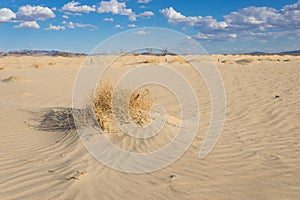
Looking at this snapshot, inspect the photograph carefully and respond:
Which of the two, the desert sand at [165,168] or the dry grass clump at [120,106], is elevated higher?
the dry grass clump at [120,106]

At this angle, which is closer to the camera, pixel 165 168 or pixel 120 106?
pixel 165 168

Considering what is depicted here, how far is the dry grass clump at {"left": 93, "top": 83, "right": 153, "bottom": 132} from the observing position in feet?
18.2

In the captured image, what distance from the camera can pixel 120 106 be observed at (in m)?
5.68

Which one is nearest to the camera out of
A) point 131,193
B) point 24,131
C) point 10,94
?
point 131,193

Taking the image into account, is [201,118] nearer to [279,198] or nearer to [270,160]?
[270,160]

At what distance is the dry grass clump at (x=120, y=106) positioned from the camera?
5547mm

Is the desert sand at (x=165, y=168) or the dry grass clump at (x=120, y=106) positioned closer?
the desert sand at (x=165, y=168)

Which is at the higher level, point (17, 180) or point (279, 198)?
point (279, 198)

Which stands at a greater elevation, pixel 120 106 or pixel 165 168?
pixel 120 106

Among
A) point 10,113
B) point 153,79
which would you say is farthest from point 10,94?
point 153,79

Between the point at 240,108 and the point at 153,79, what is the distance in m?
6.56

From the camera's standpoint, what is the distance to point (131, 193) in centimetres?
355

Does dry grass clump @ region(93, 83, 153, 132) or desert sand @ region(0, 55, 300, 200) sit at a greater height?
dry grass clump @ region(93, 83, 153, 132)

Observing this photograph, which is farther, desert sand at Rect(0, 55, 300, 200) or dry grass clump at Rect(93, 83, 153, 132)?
dry grass clump at Rect(93, 83, 153, 132)
